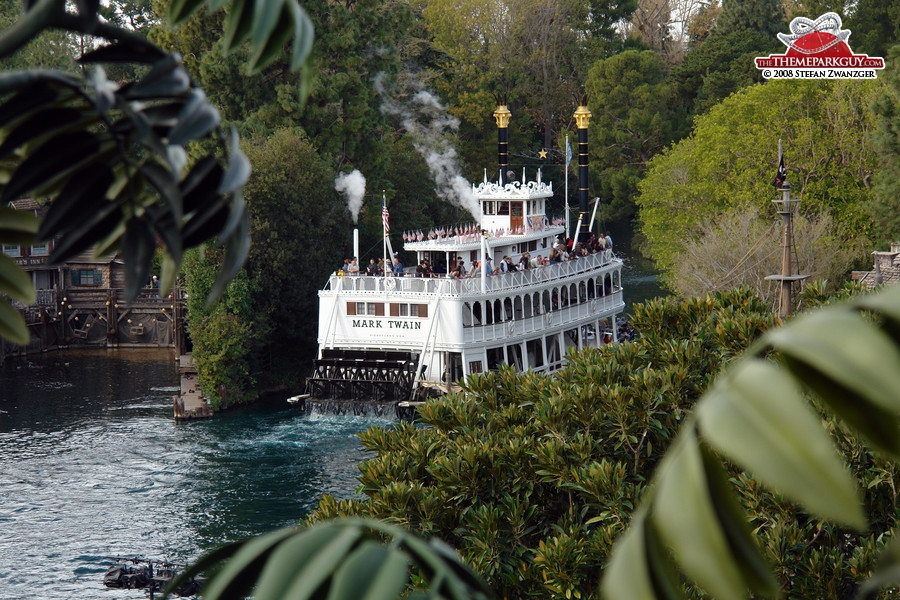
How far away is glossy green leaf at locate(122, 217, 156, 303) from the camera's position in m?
1.95

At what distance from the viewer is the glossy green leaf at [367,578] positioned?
144cm

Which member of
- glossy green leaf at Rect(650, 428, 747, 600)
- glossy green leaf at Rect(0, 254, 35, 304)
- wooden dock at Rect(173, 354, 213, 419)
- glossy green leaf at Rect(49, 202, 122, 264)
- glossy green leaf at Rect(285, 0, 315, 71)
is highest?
glossy green leaf at Rect(285, 0, 315, 71)

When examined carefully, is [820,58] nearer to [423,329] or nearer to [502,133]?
[502,133]

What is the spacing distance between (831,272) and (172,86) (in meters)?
37.8

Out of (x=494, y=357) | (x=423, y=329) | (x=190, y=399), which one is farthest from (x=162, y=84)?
(x=190, y=399)

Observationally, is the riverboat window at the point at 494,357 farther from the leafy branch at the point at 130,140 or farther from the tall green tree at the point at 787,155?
the leafy branch at the point at 130,140

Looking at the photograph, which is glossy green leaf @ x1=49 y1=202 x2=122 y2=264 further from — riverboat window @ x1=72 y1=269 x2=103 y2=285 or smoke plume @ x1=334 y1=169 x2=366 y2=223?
riverboat window @ x1=72 y1=269 x2=103 y2=285

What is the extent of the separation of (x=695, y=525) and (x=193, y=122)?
978 millimetres

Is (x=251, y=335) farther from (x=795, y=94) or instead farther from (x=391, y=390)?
(x=795, y=94)

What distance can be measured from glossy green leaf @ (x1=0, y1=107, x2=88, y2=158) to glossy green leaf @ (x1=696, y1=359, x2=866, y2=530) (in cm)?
121

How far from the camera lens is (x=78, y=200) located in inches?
79.2

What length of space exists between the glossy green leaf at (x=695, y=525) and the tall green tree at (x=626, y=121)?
61.6 metres

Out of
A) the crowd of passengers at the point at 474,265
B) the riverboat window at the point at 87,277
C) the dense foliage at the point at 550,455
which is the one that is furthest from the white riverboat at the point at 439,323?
the dense foliage at the point at 550,455

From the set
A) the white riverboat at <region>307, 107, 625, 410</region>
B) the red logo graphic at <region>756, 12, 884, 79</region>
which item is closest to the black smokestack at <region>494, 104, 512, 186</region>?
the white riverboat at <region>307, 107, 625, 410</region>
